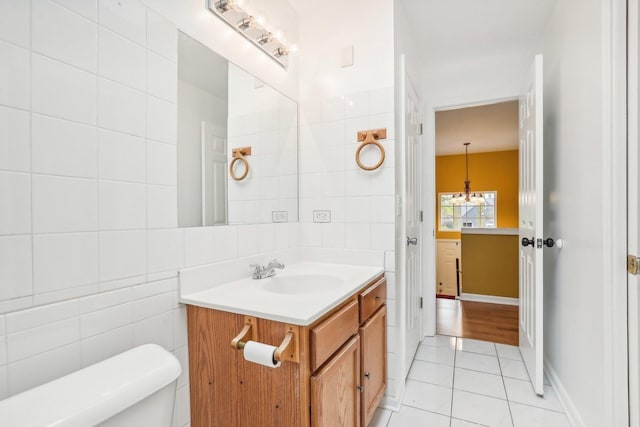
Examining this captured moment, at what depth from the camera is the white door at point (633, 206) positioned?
1151 millimetres

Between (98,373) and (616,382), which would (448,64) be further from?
(98,373)

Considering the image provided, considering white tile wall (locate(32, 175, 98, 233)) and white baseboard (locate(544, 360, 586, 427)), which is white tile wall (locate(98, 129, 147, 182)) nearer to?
white tile wall (locate(32, 175, 98, 233))

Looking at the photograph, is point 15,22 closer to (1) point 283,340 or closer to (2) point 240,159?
(2) point 240,159

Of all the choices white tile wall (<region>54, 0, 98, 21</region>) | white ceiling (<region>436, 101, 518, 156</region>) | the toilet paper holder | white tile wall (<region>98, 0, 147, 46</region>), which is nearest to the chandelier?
white ceiling (<region>436, 101, 518, 156</region>)

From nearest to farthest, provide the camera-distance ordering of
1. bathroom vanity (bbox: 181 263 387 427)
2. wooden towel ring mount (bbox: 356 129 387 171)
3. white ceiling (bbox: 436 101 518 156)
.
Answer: bathroom vanity (bbox: 181 263 387 427) → wooden towel ring mount (bbox: 356 129 387 171) → white ceiling (bbox: 436 101 518 156)

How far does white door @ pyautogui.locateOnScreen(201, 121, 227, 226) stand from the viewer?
132 centimetres

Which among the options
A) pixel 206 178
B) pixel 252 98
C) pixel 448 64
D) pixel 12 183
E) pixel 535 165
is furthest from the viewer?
pixel 448 64

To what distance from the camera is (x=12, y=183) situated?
0.74 meters

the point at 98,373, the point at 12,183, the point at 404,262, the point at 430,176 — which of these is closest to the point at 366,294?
the point at 404,262

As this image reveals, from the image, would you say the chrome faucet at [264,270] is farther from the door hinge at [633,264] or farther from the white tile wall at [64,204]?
the door hinge at [633,264]

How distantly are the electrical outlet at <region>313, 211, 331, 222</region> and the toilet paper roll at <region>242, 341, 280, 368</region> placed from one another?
1.07 metres

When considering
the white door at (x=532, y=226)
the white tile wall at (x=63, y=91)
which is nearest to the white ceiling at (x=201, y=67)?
the white tile wall at (x=63, y=91)

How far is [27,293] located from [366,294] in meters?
1.17

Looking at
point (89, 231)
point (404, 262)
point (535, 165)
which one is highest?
point (535, 165)
